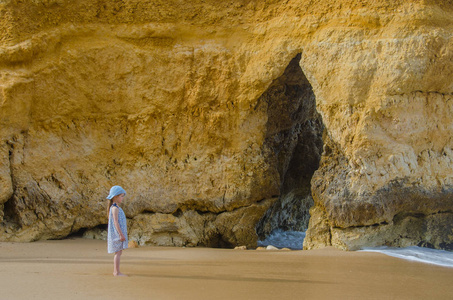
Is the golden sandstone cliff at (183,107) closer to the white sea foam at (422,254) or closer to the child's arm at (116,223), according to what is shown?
the white sea foam at (422,254)

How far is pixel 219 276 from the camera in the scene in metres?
4.54

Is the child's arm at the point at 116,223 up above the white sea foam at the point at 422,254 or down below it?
above

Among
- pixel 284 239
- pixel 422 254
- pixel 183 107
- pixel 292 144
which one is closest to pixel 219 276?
pixel 422 254

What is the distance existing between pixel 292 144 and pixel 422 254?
3622 mm

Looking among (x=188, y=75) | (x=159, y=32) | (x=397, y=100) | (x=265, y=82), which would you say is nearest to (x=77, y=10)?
(x=159, y=32)

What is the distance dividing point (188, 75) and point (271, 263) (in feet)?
11.8

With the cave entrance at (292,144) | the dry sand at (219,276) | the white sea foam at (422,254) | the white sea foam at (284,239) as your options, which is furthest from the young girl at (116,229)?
the white sea foam at (284,239)

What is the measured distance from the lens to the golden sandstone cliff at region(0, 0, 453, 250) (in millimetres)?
6992

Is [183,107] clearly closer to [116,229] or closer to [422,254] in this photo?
[116,229]

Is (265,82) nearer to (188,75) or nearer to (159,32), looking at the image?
(188,75)

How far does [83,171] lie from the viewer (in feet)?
25.9

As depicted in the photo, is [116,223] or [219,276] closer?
[219,276]

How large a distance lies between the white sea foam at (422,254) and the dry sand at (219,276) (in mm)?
257

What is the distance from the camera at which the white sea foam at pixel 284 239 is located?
29.4ft
